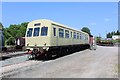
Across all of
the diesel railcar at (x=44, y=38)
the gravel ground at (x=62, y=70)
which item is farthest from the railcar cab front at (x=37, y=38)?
the gravel ground at (x=62, y=70)

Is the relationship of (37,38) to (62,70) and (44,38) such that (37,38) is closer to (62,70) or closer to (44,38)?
(44,38)

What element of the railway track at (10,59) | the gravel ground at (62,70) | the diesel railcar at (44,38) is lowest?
the gravel ground at (62,70)

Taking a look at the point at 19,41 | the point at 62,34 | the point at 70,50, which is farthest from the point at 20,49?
the point at 62,34

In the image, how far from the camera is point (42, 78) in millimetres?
11016

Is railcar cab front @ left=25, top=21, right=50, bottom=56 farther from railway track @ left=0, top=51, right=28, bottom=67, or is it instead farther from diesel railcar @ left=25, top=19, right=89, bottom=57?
railway track @ left=0, top=51, right=28, bottom=67

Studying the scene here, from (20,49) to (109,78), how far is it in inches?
817

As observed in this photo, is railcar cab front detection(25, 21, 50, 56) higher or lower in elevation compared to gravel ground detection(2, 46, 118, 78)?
higher

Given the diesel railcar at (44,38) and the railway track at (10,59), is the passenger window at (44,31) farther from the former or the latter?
the railway track at (10,59)

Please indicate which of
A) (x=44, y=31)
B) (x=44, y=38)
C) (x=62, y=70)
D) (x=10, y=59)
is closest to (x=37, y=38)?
Result: (x=44, y=38)

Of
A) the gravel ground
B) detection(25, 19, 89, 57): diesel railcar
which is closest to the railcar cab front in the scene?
detection(25, 19, 89, 57): diesel railcar

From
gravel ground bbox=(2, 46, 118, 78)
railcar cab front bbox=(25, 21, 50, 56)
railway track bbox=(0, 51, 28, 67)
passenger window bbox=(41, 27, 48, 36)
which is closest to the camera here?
gravel ground bbox=(2, 46, 118, 78)

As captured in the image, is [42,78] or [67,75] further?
[67,75]

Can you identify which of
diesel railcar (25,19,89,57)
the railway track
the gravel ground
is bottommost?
the gravel ground

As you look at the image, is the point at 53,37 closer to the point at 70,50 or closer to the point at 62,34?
the point at 62,34
